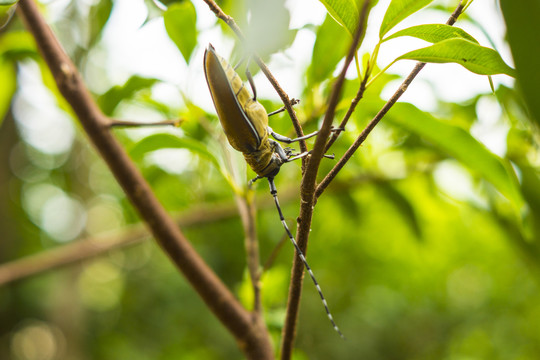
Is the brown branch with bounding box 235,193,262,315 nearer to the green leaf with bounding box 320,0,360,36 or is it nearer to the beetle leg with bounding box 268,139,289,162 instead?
the beetle leg with bounding box 268,139,289,162

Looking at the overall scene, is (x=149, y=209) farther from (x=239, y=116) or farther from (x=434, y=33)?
(x=434, y=33)

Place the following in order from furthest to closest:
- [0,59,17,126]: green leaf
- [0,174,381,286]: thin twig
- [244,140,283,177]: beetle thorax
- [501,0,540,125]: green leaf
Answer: [0,174,381,286]: thin twig < [0,59,17,126]: green leaf < [244,140,283,177]: beetle thorax < [501,0,540,125]: green leaf

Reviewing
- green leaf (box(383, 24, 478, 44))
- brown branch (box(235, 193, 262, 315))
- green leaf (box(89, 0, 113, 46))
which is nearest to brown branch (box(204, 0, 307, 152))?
green leaf (box(383, 24, 478, 44))

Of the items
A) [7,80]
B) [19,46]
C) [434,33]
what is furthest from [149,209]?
[7,80]

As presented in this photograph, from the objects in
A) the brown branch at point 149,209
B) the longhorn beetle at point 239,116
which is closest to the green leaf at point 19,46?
the brown branch at point 149,209

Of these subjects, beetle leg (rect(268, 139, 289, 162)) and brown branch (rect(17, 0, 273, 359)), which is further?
brown branch (rect(17, 0, 273, 359))

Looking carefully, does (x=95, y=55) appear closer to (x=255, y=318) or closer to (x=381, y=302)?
(x=381, y=302)
